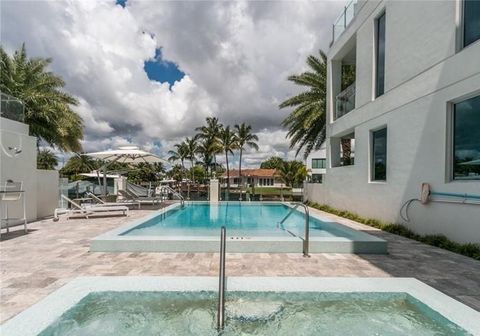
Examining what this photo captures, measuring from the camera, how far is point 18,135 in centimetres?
1013

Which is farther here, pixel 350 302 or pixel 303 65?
pixel 303 65

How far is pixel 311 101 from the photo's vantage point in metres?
19.3

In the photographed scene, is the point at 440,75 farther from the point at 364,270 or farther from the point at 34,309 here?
the point at 34,309

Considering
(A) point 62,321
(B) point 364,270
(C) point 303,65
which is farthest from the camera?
(C) point 303,65

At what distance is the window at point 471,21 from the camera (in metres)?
7.11

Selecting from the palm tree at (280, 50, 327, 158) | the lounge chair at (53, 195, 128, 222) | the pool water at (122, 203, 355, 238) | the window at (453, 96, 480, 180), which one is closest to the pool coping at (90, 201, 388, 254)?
the pool water at (122, 203, 355, 238)

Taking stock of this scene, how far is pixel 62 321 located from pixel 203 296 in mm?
1815

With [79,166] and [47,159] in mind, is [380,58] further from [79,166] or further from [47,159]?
[79,166]

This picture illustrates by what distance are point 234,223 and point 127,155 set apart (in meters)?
7.47

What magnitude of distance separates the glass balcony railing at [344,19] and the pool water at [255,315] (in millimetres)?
14414

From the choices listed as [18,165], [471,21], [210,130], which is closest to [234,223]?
[18,165]

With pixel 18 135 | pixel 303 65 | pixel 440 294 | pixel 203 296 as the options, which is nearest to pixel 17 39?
pixel 18 135

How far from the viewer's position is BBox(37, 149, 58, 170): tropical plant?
4339cm

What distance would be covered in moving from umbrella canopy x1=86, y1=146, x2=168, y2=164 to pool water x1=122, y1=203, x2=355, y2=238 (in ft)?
10.8
